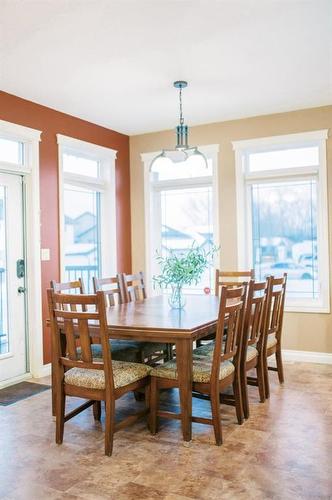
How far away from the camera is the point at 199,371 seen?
Answer: 9.89ft

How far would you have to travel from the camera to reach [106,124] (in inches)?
221

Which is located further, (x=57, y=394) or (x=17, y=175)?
(x=17, y=175)

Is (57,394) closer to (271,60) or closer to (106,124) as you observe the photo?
(271,60)

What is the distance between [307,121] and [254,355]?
9.22ft

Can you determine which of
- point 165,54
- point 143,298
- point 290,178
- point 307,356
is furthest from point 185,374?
point 290,178

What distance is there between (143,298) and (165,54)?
2.37 m

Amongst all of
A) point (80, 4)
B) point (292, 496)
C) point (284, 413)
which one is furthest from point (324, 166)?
point (292, 496)

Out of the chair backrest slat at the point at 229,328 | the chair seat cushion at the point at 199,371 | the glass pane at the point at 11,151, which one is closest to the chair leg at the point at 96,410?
the chair seat cushion at the point at 199,371

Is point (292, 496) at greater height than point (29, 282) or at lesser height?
lesser

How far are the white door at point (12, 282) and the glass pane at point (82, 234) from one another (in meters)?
0.68

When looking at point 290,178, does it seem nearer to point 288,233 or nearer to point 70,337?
point 288,233

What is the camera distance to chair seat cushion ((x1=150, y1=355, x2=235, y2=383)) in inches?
118

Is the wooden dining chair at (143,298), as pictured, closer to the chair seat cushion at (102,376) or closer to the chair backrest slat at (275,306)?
the chair seat cushion at (102,376)

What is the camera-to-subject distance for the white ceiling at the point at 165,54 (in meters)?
2.96
